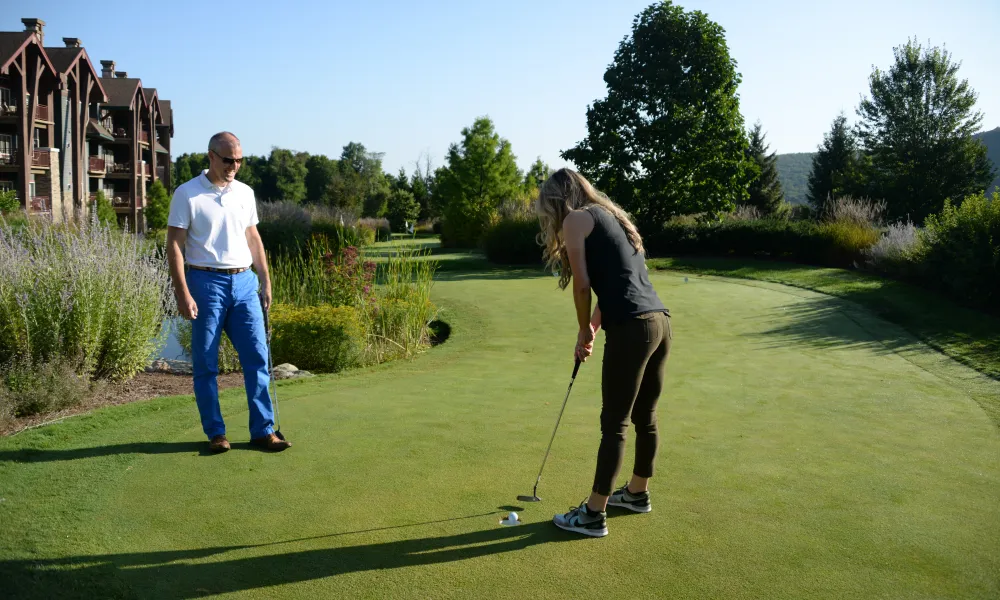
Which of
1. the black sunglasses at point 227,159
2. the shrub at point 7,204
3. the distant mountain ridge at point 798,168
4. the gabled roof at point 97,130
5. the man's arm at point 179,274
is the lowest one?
the man's arm at point 179,274

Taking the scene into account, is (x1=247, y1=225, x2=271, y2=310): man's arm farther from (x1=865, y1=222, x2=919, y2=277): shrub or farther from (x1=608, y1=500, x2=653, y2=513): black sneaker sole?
(x1=865, y1=222, x2=919, y2=277): shrub

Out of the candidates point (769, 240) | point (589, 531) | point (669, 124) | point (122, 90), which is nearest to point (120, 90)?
point (122, 90)

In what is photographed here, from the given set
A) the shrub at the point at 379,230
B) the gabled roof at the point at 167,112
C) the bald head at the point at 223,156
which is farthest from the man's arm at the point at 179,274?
the gabled roof at the point at 167,112

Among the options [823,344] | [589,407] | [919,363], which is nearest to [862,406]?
[589,407]

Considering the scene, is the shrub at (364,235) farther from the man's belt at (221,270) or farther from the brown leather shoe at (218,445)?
the brown leather shoe at (218,445)

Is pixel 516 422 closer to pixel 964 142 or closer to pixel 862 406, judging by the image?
pixel 862 406

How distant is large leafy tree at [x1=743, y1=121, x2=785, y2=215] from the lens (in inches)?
1834

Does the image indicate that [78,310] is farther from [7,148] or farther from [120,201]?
[120,201]

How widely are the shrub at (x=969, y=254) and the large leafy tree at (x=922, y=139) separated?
28.4 metres

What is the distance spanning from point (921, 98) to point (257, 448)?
155 ft

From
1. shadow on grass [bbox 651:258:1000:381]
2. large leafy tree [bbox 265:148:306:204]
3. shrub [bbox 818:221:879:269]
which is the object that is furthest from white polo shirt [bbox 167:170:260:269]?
large leafy tree [bbox 265:148:306:204]

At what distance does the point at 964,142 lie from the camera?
134 ft

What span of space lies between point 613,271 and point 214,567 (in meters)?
2.24

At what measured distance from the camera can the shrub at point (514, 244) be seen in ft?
82.2
